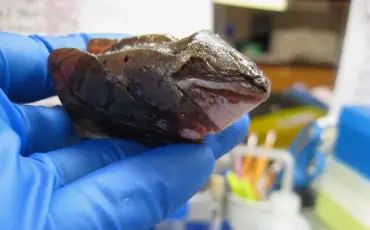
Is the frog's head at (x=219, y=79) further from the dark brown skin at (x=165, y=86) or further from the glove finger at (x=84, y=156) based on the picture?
the glove finger at (x=84, y=156)

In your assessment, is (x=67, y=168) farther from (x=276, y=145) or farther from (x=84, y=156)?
A: (x=276, y=145)

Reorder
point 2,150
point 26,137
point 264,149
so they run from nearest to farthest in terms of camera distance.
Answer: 1. point 2,150
2. point 26,137
3. point 264,149

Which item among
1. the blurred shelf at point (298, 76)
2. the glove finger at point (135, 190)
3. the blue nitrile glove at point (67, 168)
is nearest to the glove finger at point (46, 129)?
the blue nitrile glove at point (67, 168)

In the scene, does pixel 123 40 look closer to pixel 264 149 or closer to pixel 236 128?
pixel 236 128

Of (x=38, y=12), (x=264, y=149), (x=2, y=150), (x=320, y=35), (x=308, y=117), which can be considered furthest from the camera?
(x=320, y=35)

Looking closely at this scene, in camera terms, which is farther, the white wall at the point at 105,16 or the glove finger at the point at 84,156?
the white wall at the point at 105,16

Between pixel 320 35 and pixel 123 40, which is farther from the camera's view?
pixel 320 35

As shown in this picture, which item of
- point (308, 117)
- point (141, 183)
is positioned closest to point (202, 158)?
point (141, 183)

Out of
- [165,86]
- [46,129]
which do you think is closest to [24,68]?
[46,129]
